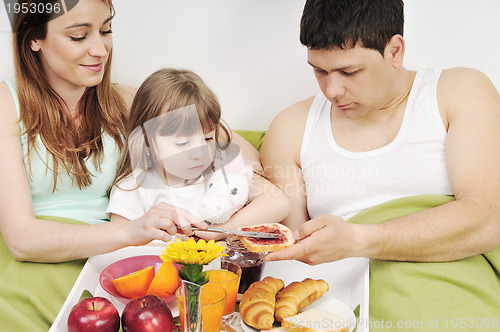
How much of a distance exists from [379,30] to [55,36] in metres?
0.84

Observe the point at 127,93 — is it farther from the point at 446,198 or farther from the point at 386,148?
the point at 446,198

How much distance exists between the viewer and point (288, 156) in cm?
160

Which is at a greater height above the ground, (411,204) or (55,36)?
(55,36)

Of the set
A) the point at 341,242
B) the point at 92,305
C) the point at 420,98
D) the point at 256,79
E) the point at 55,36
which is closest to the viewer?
the point at 92,305

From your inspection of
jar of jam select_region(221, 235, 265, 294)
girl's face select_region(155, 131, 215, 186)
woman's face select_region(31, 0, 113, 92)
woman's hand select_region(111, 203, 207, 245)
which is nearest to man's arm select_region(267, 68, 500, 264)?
jar of jam select_region(221, 235, 265, 294)

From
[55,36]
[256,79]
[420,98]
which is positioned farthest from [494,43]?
[55,36]

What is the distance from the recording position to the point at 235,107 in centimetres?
166

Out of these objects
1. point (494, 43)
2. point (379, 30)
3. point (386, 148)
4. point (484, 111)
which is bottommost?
point (386, 148)

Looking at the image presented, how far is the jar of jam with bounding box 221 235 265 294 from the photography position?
1.19 meters

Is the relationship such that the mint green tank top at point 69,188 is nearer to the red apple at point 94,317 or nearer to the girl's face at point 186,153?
the girl's face at point 186,153

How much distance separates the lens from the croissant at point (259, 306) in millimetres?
1027

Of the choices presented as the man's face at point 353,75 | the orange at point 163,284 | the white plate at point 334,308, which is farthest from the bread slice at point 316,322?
the man's face at point 353,75

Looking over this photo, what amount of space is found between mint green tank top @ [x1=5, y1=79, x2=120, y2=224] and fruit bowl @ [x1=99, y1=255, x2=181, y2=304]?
31cm

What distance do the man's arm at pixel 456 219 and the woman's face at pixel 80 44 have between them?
0.71 meters
